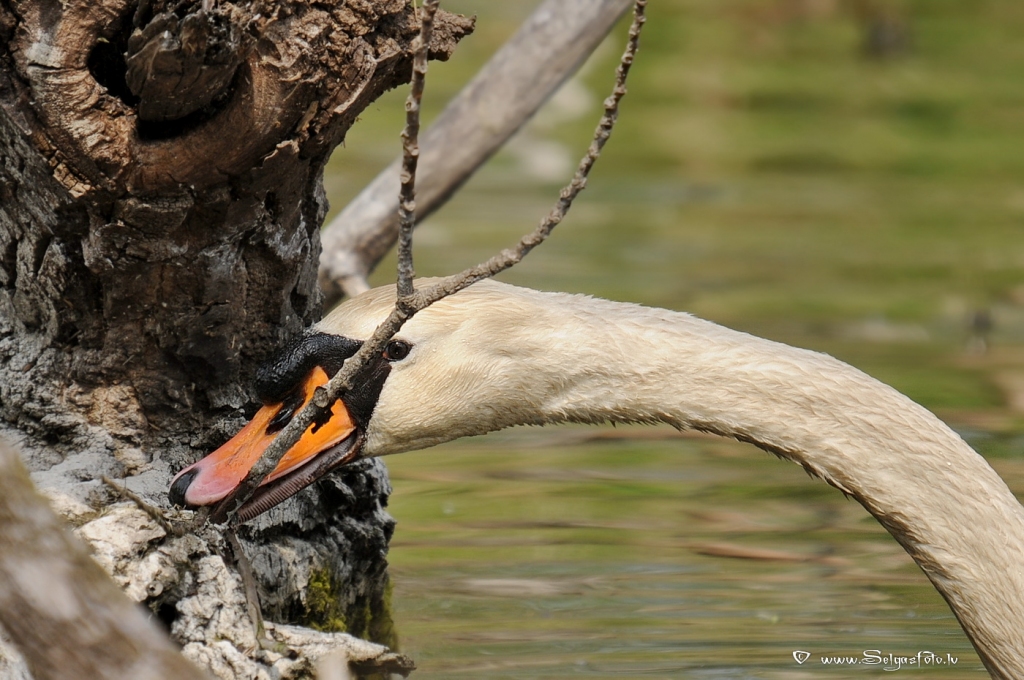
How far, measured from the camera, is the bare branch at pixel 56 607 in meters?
2.23

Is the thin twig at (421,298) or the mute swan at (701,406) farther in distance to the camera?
the mute swan at (701,406)

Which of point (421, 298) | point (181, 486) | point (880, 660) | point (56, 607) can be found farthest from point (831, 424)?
point (56, 607)

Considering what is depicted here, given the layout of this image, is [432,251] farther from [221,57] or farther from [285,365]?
[221,57]

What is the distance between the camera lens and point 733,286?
8.87 meters

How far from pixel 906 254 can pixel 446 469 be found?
4701 mm

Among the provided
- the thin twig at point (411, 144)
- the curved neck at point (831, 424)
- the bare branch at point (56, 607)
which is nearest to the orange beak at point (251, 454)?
the curved neck at point (831, 424)

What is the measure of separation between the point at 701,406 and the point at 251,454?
1.04 metres

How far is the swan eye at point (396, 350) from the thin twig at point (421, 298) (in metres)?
0.20

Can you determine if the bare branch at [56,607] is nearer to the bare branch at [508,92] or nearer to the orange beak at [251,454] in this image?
the orange beak at [251,454]

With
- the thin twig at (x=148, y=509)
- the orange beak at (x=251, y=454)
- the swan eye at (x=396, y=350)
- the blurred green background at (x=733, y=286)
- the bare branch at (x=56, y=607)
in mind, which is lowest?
the blurred green background at (x=733, y=286)

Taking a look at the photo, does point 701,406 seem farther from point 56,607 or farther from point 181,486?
point 56,607

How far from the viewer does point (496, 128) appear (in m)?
5.75

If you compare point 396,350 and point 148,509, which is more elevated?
point 396,350

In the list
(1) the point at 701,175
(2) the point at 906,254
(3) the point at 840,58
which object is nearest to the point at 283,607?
(2) the point at 906,254
